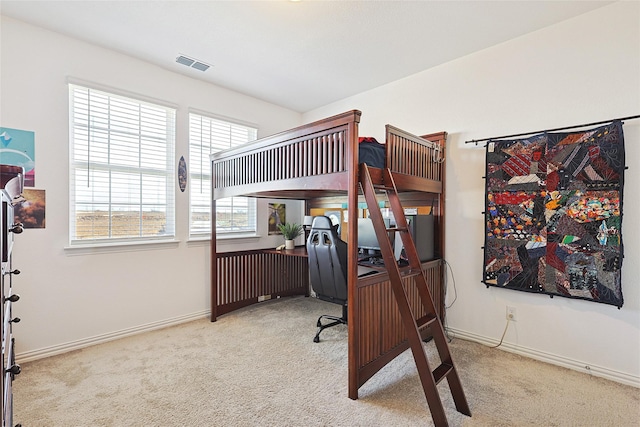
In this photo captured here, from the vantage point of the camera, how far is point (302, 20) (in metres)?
2.56

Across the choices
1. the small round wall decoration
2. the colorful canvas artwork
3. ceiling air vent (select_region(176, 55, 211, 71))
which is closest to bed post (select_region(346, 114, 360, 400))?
ceiling air vent (select_region(176, 55, 211, 71))

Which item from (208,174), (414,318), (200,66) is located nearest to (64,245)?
(208,174)

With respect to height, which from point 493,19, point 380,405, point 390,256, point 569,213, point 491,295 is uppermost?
point 493,19

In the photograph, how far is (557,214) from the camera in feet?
8.27

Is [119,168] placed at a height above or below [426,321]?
above

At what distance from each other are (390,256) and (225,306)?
2476mm

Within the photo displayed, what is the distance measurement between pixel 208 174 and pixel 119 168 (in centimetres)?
95

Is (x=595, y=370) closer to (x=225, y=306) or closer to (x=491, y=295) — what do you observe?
(x=491, y=295)

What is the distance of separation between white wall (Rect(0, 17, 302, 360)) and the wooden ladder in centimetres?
239

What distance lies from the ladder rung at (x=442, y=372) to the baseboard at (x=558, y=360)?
1.17 meters

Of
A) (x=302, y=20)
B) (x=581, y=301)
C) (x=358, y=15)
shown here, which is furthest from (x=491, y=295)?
(x=302, y=20)

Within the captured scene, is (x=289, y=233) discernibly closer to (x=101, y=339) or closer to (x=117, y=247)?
(x=117, y=247)

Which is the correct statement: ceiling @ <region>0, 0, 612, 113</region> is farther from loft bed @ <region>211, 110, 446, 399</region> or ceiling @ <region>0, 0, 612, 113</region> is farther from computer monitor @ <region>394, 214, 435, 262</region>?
computer monitor @ <region>394, 214, 435, 262</region>

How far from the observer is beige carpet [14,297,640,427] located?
1.90 metres
